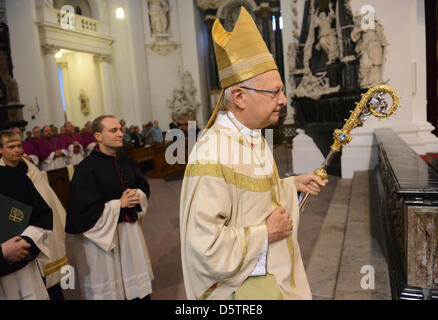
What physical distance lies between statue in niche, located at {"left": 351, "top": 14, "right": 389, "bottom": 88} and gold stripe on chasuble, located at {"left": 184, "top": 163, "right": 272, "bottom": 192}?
212 inches

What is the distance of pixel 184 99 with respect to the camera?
54.2 feet

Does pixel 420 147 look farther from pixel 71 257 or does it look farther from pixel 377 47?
pixel 71 257

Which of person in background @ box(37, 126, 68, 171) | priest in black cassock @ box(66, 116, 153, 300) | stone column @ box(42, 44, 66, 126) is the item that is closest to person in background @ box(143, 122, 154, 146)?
stone column @ box(42, 44, 66, 126)

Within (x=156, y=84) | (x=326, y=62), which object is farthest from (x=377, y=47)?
(x=156, y=84)

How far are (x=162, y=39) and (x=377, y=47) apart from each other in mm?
12673

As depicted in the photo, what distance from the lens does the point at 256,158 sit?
1322 millimetres

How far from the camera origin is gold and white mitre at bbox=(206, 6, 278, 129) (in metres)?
1.23

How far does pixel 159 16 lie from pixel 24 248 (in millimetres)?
16146

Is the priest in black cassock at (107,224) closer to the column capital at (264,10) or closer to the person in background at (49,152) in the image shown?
the person in background at (49,152)

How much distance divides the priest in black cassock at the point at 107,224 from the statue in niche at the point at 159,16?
587 inches

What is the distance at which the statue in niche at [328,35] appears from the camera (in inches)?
252

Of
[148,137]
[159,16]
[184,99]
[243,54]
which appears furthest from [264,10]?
[243,54]

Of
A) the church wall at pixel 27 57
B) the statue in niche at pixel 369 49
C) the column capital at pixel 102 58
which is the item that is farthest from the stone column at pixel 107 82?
the statue in niche at pixel 369 49

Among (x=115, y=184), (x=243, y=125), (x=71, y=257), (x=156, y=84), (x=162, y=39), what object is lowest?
(x=71, y=257)
